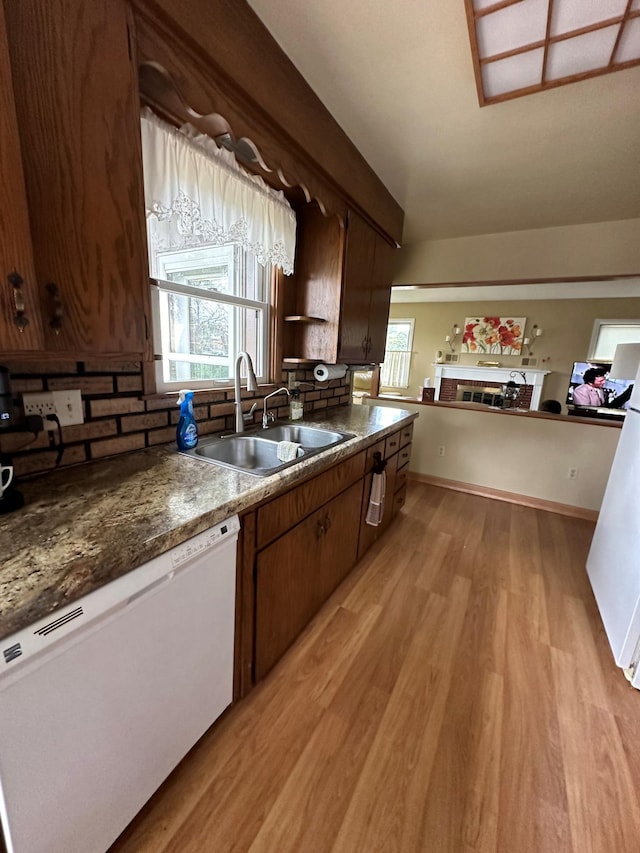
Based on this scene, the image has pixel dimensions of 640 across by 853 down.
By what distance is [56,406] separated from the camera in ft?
3.52

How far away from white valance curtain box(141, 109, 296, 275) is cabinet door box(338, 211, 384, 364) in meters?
0.54

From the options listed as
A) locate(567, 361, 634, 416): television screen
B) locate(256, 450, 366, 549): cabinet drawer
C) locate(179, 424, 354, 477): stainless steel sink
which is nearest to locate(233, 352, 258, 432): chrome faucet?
locate(179, 424, 354, 477): stainless steel sink

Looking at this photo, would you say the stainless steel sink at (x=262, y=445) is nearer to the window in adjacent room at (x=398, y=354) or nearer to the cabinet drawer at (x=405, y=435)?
the cabinet drawer at (x=405, y=435)

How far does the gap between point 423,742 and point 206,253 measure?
2.36 metres

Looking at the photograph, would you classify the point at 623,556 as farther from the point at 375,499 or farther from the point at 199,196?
the point at 199,196

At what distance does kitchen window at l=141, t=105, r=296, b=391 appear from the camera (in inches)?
48.8

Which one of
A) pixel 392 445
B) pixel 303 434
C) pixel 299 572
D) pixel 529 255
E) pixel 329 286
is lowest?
pixel 299 572

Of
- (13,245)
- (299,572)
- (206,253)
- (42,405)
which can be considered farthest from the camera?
(206,253)

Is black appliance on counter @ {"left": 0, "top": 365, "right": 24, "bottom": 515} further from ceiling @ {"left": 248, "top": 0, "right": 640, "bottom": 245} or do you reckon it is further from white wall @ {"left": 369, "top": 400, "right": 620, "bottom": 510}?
white wall @ {"left": 369, "top": 400, "right": 620, "bottom": 510}

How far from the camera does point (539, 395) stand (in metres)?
6.35

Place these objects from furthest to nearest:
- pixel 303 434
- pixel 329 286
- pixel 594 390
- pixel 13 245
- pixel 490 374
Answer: pixel 490 374
pixel 594 390
pixel 329 286
pixel 303 434
pixel 13 245

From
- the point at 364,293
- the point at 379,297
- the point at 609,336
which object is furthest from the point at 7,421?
the point at 609,336

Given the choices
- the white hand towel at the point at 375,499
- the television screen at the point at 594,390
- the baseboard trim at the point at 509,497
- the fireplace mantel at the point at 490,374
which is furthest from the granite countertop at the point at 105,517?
the television screen at the point at 594,390

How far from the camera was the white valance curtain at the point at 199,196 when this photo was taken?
1.19 metres
